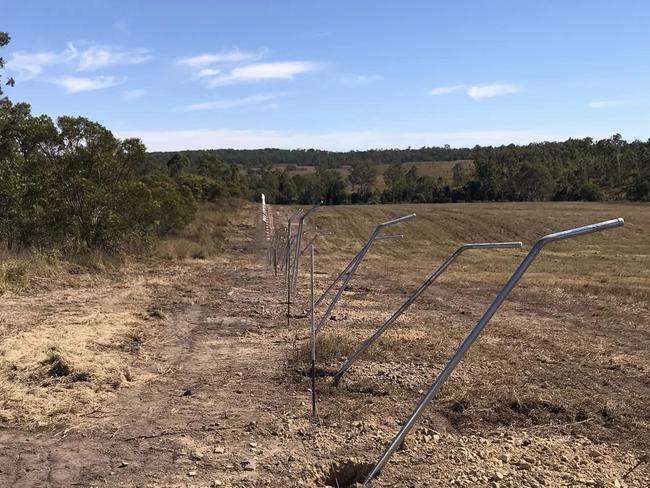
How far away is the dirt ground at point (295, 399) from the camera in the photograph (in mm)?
4824

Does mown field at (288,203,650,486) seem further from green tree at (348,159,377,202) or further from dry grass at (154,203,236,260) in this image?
green tree at (348,159,377,202)

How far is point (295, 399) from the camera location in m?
6.44

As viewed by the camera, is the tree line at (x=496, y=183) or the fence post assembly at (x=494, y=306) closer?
the fence post assembly at (x=494, y=306)

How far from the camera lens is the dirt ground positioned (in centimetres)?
482

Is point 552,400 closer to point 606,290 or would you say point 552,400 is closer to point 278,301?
point 278,301

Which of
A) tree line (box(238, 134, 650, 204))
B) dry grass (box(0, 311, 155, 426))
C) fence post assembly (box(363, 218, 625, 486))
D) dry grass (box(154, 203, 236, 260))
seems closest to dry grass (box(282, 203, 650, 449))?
fence post assembly (box(363, 218, 625, 486))

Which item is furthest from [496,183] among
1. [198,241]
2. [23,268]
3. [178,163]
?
[23,268]

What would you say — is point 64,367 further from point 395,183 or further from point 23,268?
point 395,183

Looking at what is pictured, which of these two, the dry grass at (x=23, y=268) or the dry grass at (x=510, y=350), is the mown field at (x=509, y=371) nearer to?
the dry grass at (x=510, y=350)

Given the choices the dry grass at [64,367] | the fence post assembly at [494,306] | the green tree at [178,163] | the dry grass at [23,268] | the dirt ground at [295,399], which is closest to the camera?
the fence post assembly at [494,306]

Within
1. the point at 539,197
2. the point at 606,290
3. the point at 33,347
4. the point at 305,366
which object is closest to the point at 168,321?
the point at 33,347

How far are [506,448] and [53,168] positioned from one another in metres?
16.1

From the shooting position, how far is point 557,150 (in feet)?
448

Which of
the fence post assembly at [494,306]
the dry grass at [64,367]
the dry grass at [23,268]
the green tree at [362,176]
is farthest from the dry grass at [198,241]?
the green tree at [362,176]
